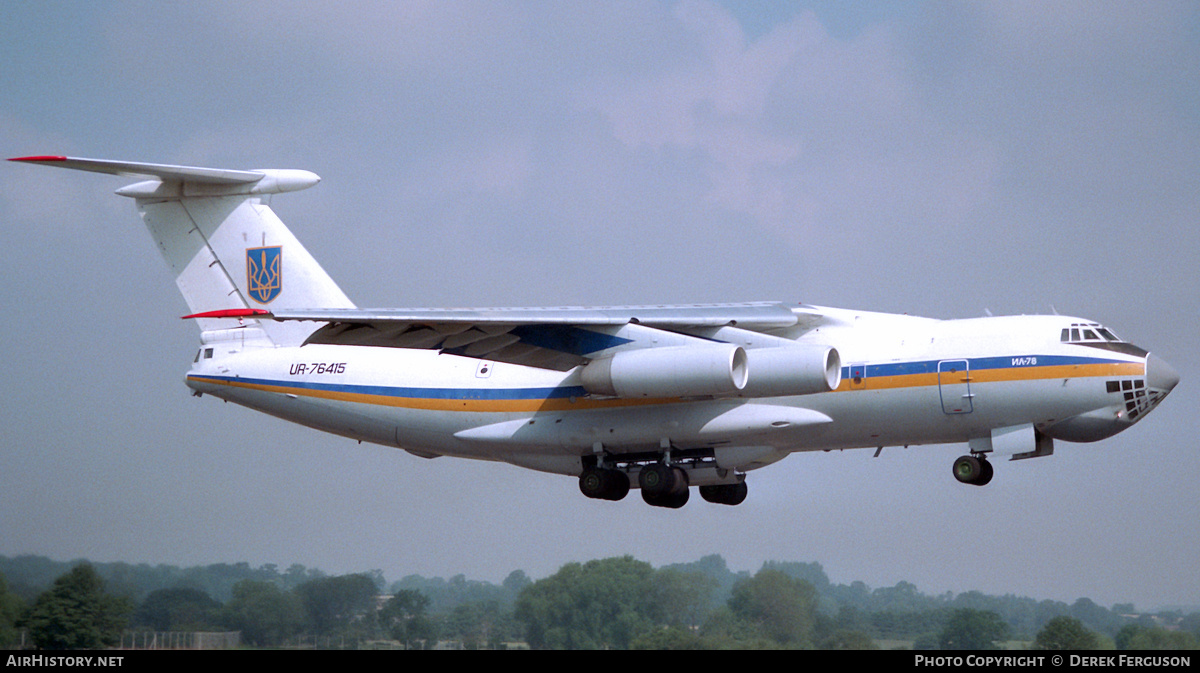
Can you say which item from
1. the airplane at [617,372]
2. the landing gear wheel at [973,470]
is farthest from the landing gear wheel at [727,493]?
the landing gear wheel at [973,470]

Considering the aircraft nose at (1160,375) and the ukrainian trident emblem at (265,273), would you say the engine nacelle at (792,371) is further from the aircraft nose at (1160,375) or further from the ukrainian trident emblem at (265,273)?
the ukrainian trident emblem at (265,273)

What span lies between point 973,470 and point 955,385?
0.82 metres

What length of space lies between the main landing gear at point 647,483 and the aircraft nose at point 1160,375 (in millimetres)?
3814

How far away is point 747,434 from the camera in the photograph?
11.2 m

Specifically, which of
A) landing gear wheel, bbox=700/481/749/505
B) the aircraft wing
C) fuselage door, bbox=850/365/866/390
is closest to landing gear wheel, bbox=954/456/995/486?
fuselage door, bbox=850/365/866/390

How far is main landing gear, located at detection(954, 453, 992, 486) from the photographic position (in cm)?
1078

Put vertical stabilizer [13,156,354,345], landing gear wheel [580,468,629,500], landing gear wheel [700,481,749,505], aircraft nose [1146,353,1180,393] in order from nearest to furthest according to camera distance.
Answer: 1. aircraft nose [1146,353,1180,393]
2. landing gear wheel [580,468,629,500]
3. landing gear wheel [700,481,749,505]
4. vertical stabilizer [13,156,354,345]

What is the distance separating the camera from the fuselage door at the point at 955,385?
1040 cm

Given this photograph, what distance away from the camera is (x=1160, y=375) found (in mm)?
10281

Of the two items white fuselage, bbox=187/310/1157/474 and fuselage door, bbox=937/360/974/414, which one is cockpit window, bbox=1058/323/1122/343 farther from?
fuselage door, bbox=937/360/974/414

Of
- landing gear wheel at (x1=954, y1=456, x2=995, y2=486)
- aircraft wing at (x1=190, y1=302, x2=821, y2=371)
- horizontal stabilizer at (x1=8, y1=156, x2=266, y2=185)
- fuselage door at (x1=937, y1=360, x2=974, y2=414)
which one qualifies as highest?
horizontal stabilizer at (x1=8, y1=156, x2=266, y2=185)

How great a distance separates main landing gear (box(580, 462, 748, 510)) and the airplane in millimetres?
15

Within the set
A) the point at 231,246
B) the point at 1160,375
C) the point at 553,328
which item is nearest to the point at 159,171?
the point at 231,246

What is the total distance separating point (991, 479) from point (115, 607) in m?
7.61
